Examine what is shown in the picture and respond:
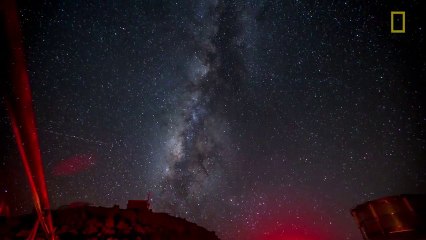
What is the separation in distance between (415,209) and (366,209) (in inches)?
70.5

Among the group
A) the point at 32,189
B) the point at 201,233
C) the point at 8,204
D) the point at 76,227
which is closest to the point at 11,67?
the point at 32,189

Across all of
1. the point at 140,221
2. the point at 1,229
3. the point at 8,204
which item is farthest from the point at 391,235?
the point at 8,204

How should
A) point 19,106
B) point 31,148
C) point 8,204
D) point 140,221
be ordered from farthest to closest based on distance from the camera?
point 8,204 → point 140,221 → point 31,148 → point 19,106

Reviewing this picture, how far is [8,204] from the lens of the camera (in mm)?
20672

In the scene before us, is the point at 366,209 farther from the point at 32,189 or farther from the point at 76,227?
the point at 32,189

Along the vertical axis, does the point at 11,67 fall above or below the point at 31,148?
above

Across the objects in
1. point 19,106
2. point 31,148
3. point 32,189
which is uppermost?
point 19,106

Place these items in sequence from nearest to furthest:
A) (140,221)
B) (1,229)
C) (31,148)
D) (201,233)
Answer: (31,148), (1,229), (140,221), (201,233)

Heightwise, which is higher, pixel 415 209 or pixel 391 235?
pixel 415 209

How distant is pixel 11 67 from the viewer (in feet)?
19.0

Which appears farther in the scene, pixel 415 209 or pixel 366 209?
pixel 366 209

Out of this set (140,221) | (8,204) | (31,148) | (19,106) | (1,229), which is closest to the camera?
(19,106)

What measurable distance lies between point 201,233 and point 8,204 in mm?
17295

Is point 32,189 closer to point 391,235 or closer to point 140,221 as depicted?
point 140,221
